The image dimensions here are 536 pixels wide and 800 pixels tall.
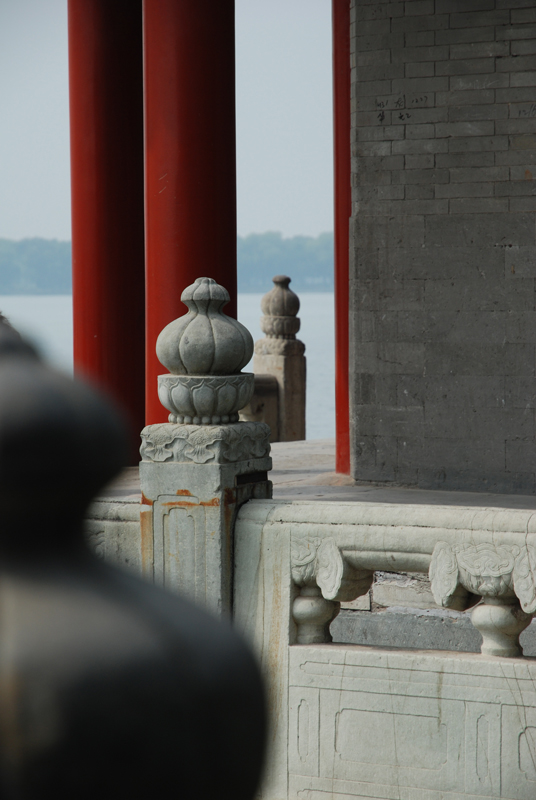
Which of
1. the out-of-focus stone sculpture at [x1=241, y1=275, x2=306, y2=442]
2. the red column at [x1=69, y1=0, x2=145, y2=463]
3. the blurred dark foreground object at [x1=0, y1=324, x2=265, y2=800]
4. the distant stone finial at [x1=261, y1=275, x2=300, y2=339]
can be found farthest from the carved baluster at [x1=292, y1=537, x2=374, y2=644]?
the distant stone finial at [x1=261, y1=275, x2=300, y2=339]

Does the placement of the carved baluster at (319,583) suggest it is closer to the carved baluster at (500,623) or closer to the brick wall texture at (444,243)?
the carved baluster at (500,623)

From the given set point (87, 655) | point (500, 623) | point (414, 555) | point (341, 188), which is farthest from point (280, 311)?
point (87, 655)

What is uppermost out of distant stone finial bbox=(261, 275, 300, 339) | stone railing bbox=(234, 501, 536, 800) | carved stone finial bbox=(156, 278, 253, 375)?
distant stone finial bbox=(261, 275, 300, 339)

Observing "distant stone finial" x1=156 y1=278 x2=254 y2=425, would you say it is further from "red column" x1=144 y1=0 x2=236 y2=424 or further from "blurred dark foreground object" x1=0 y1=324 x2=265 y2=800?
"red column" x1=144 y1=0 x2=236 y2=424

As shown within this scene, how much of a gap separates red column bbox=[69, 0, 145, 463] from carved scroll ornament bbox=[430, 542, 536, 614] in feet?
18.5

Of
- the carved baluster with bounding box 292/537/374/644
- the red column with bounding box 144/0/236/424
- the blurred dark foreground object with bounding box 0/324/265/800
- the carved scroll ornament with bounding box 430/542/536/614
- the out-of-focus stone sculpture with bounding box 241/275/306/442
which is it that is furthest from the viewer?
the out-of-focus stone sculpture with bounding box 241/275/306/442

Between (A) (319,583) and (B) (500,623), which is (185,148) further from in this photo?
(B) (500,623)

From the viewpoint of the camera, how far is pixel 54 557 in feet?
2.18

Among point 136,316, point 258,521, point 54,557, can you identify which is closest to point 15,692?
point 54,557

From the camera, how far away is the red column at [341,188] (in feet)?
24.7

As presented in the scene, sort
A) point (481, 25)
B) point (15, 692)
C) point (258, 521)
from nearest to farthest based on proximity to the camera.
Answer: point (15, 692), point (258, 521), point (481, 25)

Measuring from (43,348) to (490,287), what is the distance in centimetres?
612

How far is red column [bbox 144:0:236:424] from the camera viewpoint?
6555mm

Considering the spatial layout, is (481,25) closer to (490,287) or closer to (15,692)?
(490,287)
